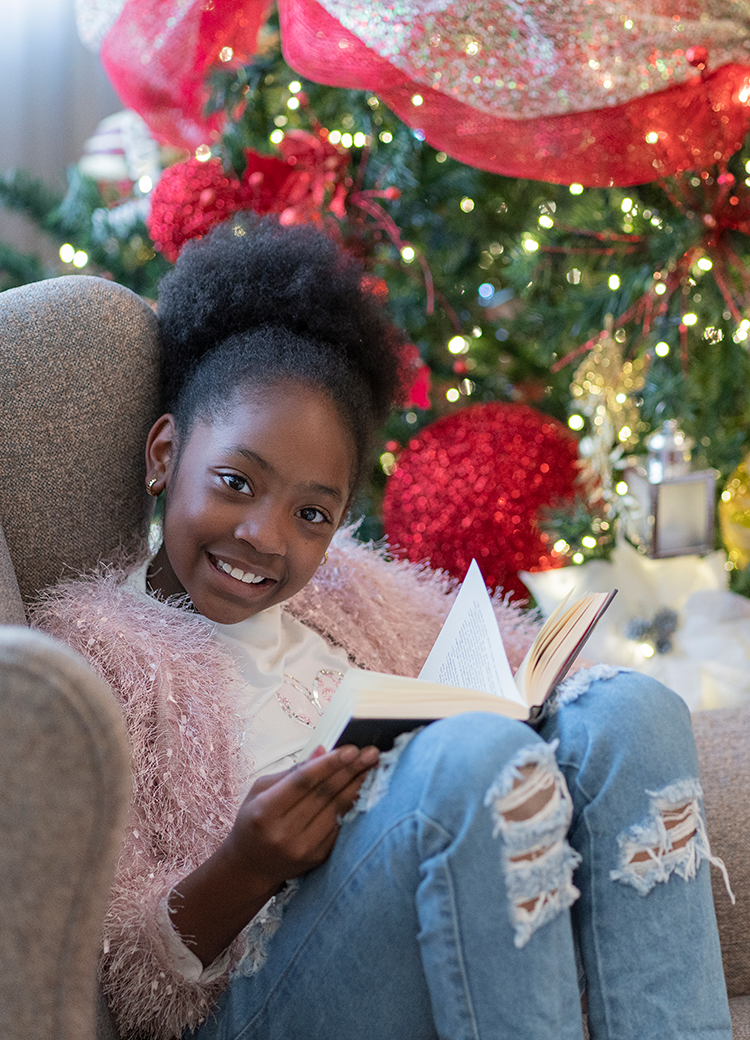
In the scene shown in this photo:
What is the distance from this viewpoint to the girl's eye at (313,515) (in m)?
0.96

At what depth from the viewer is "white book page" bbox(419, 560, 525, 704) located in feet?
2.43

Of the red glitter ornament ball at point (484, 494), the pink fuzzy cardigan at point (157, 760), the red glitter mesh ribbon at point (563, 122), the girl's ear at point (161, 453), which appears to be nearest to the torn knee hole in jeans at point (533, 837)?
the pink fuzzy cardigan at point (157, 760)

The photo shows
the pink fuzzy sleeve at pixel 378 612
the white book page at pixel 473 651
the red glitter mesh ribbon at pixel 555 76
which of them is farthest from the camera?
the red glitter mesh ribbon at pixel 555 76

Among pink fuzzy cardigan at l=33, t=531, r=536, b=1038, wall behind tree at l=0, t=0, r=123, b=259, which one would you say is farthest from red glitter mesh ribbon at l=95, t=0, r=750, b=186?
wall behind tree at l=0, t=0, r=123, b=259

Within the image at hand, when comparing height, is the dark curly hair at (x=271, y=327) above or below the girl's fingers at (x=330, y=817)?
above

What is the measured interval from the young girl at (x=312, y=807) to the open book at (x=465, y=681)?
0.06ft

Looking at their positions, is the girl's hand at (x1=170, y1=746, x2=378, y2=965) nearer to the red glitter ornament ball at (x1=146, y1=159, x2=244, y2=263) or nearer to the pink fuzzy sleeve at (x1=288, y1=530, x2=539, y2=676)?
the pink fuzzy sleeve at (x1=288, y1=530, x2=539, y2=676)

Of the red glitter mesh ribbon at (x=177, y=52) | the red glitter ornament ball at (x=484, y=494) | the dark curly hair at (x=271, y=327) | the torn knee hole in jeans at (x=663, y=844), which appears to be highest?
the red glitter mesh ribbon at (x=177, y=52)

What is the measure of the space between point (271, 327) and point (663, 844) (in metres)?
0.61

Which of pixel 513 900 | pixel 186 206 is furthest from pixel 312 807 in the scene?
pixel 186 206

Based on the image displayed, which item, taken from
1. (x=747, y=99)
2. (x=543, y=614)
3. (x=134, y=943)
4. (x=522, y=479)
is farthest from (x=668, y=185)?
(x=134, y=943)

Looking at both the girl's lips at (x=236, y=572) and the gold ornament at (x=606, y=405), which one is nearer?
the girl's lips at (x=236, y=572)

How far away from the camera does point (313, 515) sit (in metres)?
0.97

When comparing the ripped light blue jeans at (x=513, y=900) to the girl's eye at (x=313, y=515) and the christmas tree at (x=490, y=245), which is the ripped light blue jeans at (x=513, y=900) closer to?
the girl's eye at (x=313, y=515)
